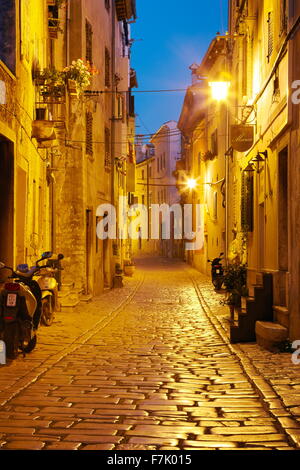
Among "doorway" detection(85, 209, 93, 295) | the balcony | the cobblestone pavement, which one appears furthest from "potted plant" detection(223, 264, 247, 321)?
the balcony

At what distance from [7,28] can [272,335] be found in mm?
7002

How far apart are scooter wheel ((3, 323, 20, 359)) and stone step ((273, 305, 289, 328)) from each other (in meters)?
4.15

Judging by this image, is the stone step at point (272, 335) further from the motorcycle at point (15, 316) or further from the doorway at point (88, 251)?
the doorway at point (88, 251)

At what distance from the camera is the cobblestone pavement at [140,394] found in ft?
17.8

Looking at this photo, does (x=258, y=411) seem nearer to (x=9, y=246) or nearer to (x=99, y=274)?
(x=9, y=246)

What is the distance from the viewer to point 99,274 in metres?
24.3

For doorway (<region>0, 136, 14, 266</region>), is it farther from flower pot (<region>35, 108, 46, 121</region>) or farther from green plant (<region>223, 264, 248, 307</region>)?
green plant (<region>223, 264, 248, 307</region>)

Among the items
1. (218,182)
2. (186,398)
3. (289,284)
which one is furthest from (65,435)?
(218,182)

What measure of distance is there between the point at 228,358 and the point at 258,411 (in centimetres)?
336

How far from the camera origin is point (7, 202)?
39.6 feet

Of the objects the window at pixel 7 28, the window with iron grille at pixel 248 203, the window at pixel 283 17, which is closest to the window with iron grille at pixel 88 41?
the window with iron grille at pixel 248 203

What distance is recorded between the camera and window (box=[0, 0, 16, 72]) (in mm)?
12078

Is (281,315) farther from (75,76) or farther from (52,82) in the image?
(75,76)

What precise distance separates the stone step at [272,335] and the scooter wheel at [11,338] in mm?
3770
